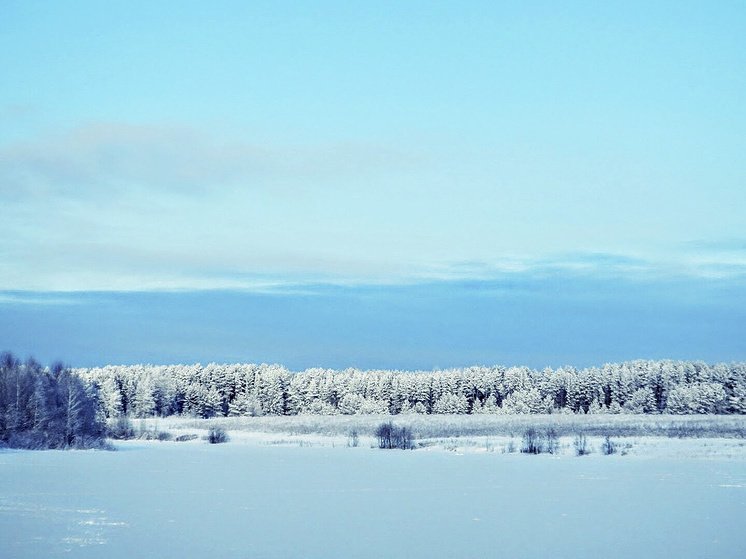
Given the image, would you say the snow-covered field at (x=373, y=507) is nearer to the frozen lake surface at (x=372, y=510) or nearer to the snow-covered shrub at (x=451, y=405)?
the frozen lake surface at (x=372, y=510)

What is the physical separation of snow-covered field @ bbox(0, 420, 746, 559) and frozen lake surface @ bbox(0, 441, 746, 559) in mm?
38

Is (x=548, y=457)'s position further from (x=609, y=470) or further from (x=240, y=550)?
(x=240, y=550)

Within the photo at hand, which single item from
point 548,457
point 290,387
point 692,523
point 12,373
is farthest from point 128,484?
point 290,387

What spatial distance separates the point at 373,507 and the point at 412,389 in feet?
329

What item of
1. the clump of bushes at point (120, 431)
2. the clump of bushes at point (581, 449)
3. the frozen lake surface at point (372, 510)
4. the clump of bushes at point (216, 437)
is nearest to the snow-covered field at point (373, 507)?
the frozen lake surface at point (372, 510)

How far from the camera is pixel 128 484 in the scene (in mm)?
18859

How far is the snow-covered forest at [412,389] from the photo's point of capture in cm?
10425

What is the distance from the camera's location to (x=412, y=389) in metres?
115

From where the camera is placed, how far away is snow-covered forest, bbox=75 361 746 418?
4104 inches

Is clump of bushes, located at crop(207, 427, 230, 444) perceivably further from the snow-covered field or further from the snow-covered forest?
the snow-covered forest

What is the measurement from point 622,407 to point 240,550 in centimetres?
10251

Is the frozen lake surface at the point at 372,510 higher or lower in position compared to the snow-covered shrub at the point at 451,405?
higher

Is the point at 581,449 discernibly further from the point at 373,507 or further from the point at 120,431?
the point at 120,431

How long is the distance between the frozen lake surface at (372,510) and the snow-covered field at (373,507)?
4cm
